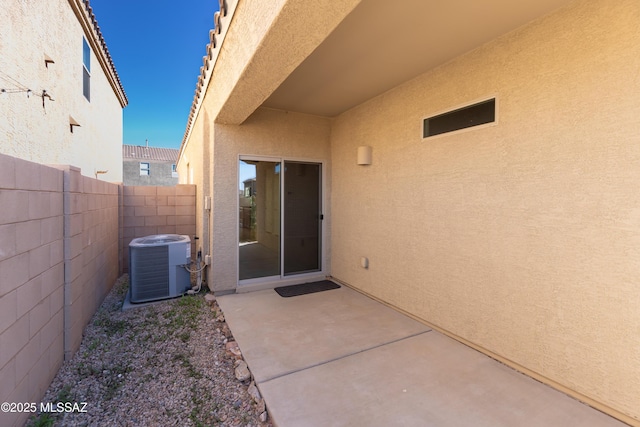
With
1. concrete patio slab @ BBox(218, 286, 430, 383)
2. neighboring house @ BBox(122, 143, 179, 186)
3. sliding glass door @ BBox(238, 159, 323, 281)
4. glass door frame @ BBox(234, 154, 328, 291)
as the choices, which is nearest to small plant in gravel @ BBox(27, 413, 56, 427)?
concrete patio slab @ BBox(218, 286, 430, 383)

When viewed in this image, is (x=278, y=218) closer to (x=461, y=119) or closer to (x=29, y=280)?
(x=461, y=119)

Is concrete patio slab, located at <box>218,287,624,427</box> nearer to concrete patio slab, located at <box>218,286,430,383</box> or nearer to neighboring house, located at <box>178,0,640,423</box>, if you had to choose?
concrete patio slab, located at <box>218,286,430,383</box>

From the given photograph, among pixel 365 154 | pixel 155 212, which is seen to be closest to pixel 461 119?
pixel 365 154

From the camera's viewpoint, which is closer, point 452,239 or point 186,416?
point 186,416

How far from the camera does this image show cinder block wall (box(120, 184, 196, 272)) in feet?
18.5

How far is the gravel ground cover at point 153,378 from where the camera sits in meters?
2.12

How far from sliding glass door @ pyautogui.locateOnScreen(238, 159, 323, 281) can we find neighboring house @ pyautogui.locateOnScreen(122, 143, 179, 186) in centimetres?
2006

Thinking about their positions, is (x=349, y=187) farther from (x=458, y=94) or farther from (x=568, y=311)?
(x=568, y=311)

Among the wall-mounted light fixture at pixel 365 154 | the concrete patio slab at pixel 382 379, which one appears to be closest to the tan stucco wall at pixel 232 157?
the concrete patio slab at pixel 382 379

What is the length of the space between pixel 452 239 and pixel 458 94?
5.75ft

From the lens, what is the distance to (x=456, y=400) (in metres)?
2.32

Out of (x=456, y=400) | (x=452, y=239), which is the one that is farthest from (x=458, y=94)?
(x=456, y=400)

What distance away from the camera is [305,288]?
518 cm

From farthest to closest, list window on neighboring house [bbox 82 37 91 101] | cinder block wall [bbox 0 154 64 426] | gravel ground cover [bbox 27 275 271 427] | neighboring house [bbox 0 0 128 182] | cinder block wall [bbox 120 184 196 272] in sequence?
window on neighboring house [bbox 82 37 91 101]
cinder block wall [bbox 120 184 196 272]
neighboring house [bbox 0 0 128 182]
gravel ground cover [bbox 27 275 271 427]
cinder block wall [bbox 0 154 64 426]
